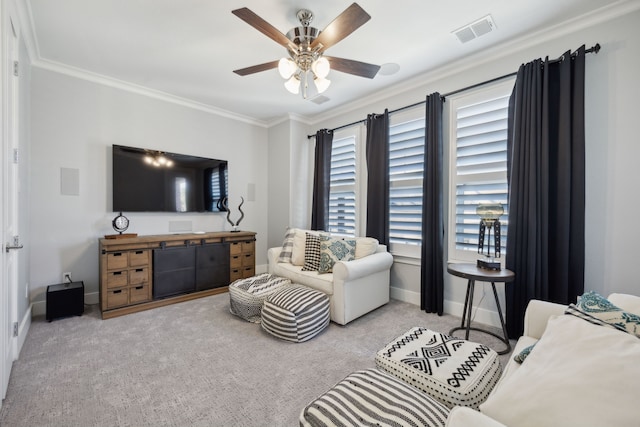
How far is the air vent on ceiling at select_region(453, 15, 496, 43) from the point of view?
2354 mm

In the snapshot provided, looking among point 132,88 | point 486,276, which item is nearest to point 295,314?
point 486,276

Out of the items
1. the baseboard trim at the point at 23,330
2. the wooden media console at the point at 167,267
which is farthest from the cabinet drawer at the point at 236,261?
the baseboard trim at the point at 23,330

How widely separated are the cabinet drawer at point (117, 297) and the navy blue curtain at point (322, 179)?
8.58 feet

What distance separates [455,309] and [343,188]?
2202mm

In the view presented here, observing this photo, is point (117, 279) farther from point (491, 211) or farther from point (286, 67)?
point (491, 211)

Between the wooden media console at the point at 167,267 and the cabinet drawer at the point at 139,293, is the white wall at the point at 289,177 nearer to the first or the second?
the wooden media console at the point at 167,267

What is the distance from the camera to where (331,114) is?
4.49 m

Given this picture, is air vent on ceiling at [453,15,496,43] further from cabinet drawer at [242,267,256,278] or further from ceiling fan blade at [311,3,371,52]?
cabinet drawer at [242,267,256,278]

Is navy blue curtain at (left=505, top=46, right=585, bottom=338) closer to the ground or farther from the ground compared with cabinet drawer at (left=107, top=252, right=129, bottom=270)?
farther from the ground

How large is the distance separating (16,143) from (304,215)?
136 inches

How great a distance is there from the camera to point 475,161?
294 centimetres

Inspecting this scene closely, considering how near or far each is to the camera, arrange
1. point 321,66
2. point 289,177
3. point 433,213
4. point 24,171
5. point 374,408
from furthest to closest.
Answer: point 289,177, point 433,213, point 24,171, point 321,66, point 374,408

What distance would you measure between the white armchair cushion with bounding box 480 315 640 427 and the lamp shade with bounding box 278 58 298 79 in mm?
2302

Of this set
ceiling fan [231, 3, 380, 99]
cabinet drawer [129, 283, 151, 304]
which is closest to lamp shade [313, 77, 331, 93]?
ceiling fan [231, 3, 380, 99]
